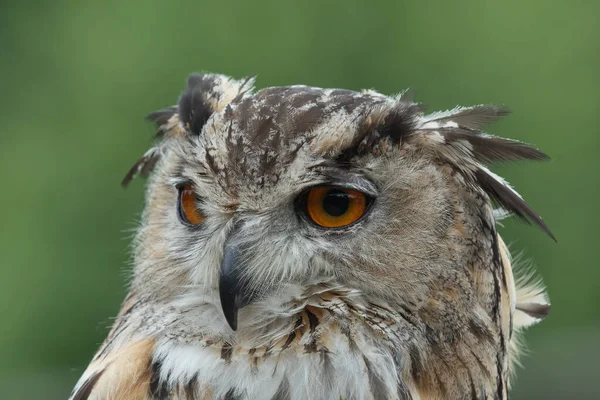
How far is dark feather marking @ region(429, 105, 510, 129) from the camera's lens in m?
1.62

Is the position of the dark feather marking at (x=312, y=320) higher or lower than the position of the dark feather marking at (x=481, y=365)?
higher

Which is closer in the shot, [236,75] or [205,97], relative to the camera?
[205,97]

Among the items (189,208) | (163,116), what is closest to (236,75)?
(163,116)

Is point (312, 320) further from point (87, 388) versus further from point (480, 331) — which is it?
point (87, 388)

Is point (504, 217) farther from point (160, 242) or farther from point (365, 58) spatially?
point (365, 58)

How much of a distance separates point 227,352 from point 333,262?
10.4 inches

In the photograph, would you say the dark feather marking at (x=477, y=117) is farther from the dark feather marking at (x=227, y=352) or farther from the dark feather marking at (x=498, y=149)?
the dark feather marking at (x=227, y=352)

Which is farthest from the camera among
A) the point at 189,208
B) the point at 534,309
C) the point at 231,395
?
the point at 534,309

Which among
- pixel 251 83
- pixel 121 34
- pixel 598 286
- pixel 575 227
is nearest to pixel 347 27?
pixel 121 34

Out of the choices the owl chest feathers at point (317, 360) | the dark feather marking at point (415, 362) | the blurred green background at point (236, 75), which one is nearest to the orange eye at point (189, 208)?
the owl chest feathers at point (317, 360)

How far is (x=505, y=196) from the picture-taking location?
1615 millimetres

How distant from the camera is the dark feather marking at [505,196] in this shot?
1603 mm

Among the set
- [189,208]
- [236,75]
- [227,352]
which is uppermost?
[236,75]

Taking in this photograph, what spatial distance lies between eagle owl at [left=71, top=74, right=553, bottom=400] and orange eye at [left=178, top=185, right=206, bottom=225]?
0.02 m
